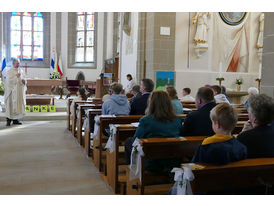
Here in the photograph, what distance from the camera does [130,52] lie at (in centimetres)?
1075

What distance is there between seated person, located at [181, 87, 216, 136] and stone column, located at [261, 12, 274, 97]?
1.33 metres

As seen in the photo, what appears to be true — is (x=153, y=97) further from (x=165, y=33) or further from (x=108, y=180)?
(x=165, y=33)

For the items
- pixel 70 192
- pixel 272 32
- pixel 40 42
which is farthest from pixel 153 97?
pixel 40 42

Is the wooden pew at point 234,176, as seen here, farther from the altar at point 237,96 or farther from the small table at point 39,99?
the small table at point 39,99

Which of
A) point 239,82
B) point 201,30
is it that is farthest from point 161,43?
point 239,82

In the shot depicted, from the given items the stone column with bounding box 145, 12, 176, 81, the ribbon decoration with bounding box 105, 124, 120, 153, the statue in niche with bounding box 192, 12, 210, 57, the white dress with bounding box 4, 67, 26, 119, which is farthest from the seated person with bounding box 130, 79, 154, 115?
the statue in niche with bounding box 192, 12, 210, 57

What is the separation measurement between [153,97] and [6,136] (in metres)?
4.67

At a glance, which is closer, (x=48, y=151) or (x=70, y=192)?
(x=70, y=192)

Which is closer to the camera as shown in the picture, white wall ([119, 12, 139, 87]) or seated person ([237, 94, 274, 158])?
seated person ([237, 94, 274, 158])

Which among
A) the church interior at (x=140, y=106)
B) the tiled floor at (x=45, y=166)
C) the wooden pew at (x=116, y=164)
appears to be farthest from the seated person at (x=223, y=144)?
the tiled floor at (x=45, y=166)

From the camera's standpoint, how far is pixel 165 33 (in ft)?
28.9

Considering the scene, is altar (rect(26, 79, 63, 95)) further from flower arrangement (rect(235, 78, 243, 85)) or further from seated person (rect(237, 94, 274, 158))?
seated person (rect(237, 94, 274, 158))

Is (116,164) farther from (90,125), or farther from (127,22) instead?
(127,22)

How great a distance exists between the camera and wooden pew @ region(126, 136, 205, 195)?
2692 millimetres
